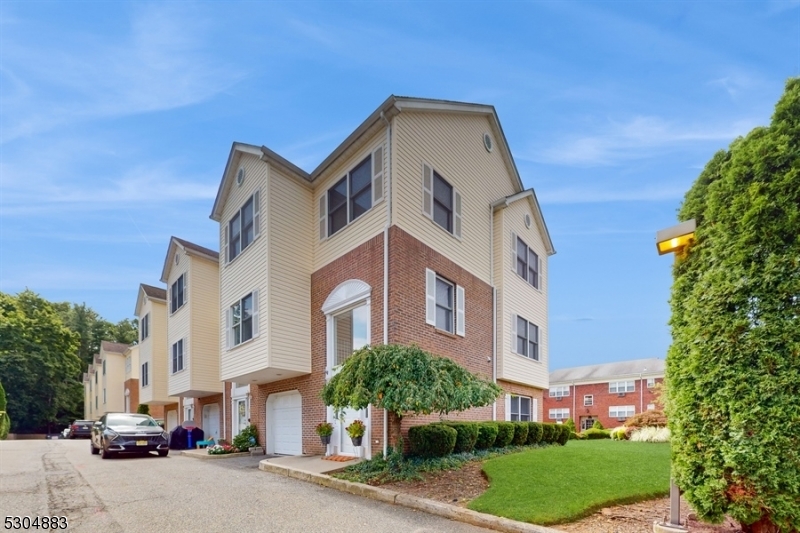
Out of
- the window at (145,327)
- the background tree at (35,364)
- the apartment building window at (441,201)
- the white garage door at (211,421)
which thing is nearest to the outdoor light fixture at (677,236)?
the apartment building window at (441,201)

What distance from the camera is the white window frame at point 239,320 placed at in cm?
1352

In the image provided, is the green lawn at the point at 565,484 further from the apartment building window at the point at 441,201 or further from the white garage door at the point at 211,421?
the white garage door at the point at 211,421

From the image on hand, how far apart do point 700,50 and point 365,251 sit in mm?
7858

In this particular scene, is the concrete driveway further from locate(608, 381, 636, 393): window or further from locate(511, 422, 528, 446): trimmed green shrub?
locate(608, 381, 636, 393): window

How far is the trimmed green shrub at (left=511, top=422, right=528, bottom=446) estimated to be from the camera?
44.1 feet

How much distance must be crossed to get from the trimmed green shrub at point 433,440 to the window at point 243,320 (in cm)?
555

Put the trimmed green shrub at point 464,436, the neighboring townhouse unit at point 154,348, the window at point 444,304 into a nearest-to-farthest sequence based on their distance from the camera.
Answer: the trimmed green shrub at point 464,436, the window at point 444,304, the neighboring townhouse unit at point 154,348

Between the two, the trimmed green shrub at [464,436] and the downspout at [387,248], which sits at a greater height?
the downspout at [387,248]

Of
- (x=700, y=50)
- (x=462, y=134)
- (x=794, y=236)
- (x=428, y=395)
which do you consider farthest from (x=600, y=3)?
(x=428, y=395)

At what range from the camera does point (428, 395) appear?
8352 mm

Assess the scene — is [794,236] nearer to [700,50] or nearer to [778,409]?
[778,409]

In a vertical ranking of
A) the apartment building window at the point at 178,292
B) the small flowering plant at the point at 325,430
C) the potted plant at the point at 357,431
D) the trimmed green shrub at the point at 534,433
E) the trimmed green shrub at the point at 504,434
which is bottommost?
the trimmed green shrub at the point at 534,433

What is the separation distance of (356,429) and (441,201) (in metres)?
6.34

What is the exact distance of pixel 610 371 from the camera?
4453 centimetres
